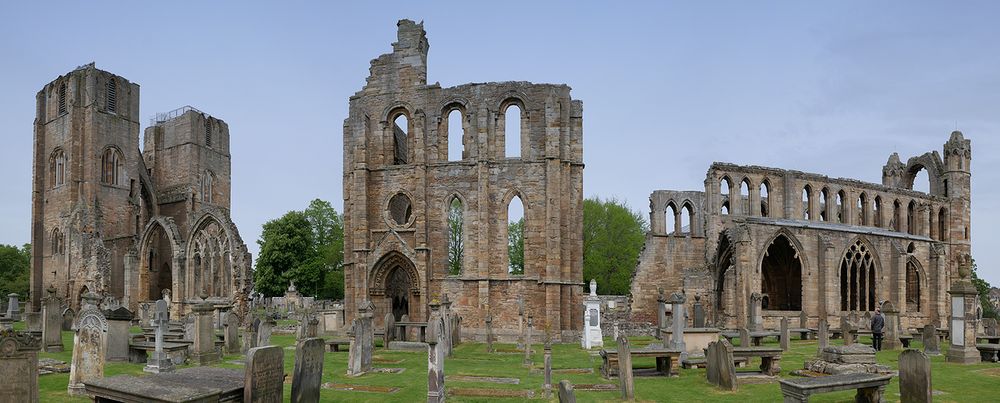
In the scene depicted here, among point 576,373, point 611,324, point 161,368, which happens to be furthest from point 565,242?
point 161,368

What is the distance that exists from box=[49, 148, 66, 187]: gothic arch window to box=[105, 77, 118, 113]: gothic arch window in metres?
3.87

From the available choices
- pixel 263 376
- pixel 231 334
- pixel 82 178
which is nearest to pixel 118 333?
pixel 231 334

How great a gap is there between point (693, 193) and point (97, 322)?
32794 millimetres

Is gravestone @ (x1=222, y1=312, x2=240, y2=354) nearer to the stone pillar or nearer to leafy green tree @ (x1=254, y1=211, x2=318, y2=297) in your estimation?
the stone pillar

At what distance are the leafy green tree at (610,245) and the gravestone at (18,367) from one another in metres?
48.8

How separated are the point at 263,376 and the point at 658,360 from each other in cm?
937

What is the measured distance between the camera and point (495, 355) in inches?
878

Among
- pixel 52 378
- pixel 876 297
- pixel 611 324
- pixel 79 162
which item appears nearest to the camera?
pixel 52 378

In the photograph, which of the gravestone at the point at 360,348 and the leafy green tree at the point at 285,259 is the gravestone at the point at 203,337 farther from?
the leafy green tree at the point at 285,259

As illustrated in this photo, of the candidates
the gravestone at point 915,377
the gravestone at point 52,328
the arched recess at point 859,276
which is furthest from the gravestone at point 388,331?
the arched recess at point 859,276

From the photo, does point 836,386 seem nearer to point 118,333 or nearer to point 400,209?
point 118,333

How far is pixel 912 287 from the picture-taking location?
40656 millimetres

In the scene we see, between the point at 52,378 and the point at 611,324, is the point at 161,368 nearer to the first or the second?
the point at 52,378

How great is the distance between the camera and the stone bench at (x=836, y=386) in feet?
34.4
